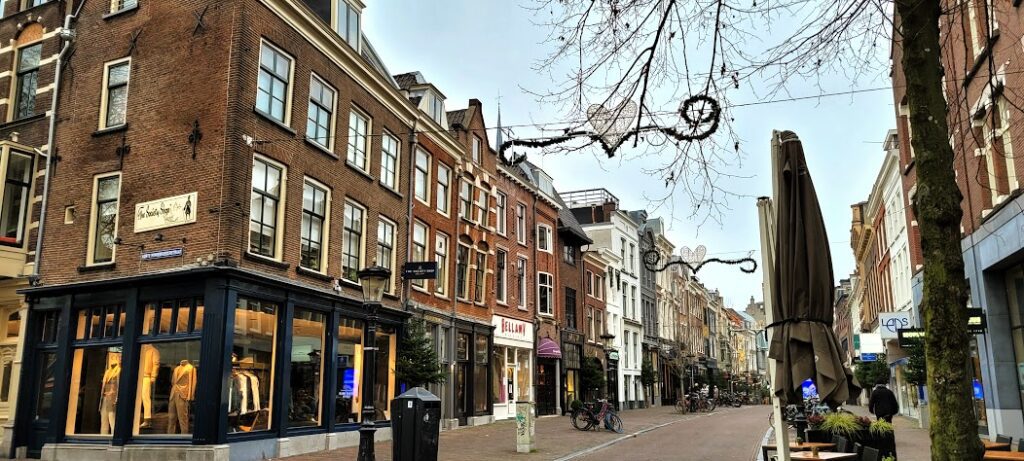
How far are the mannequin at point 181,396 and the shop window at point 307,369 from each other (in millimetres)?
2346

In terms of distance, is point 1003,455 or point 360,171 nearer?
point 1003,455

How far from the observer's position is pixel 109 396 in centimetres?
1574

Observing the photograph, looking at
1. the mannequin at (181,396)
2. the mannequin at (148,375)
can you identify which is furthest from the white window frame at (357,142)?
the mannequin at (181,396)

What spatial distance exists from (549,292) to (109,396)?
71.1 feet

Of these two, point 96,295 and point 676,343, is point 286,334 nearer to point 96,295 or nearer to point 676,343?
point 96,295

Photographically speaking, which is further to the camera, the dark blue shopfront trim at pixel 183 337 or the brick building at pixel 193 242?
the brick building at pixel 193 242

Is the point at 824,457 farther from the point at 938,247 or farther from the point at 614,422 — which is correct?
the point at 614,422

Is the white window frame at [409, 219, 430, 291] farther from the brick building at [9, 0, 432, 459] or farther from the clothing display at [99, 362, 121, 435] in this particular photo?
the clothing display at [99, 362, 121, 435]

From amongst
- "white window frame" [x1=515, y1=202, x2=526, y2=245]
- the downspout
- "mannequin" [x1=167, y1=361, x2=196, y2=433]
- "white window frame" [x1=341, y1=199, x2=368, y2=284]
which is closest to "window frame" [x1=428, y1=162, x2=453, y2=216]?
"white window frame" [x1=341, y1=199, x2=368, y2=284]

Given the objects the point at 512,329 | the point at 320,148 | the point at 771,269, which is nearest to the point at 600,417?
the point at 512,329

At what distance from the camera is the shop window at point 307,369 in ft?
55.7

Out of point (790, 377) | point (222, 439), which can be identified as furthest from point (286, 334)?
point (790, 377)

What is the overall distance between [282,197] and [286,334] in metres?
3.11

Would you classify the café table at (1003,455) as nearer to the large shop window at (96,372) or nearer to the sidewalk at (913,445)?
the sidewalk at (913,445)
